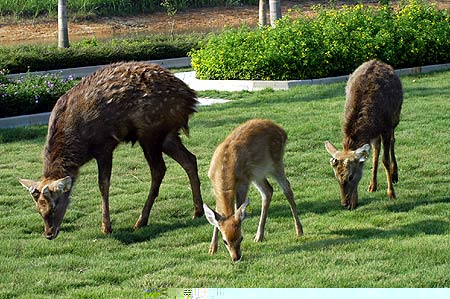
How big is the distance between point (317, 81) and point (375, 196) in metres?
8.14

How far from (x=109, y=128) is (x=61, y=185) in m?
0.99

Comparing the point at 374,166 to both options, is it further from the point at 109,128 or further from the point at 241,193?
the point at 109,128

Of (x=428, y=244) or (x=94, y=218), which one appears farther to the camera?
(x=94, y=218)

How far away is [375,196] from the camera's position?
36.1ft

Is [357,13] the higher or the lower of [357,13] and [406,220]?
the higher

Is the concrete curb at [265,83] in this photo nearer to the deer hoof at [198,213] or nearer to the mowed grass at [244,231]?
the mowed grass at [244,231]

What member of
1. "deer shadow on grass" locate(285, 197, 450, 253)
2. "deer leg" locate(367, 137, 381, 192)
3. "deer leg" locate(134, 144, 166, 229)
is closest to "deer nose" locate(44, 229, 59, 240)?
"deer leg" locate(134, 144, 166, 229)

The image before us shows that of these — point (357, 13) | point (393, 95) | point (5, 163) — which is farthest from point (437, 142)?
point (357, 13)

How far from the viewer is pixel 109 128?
33.6ft

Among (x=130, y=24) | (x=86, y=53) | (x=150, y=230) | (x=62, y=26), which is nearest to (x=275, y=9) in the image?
(x=86, y=53)

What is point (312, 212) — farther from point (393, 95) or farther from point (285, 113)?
point (285, 113)

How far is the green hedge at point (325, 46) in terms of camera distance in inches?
747

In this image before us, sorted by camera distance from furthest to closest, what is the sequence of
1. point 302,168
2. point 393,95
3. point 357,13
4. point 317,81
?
1. point 357,13
2. point 317,81
3. point 302,168
4. point 393,95

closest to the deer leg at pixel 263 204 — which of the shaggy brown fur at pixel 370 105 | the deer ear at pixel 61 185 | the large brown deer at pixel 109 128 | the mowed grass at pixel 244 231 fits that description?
the mowed grass at pixel 244 231
